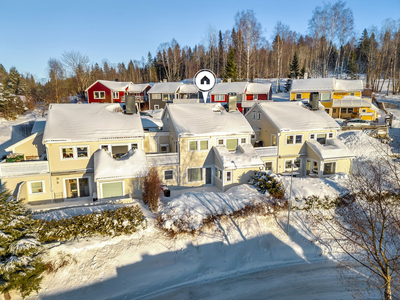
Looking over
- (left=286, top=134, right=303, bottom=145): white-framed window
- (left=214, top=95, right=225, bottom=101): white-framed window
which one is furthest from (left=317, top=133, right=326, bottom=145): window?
(left=214, top=95, right=225, bottom=101): white-framed window

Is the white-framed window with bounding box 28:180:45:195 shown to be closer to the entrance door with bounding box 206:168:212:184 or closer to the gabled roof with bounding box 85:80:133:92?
the entrance door with bounding box 206:168:212:184

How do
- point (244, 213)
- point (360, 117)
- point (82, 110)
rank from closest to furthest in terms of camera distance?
point (244, 213) → point (82, 110) → point (360, 117)

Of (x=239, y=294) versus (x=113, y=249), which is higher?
(x=113, y=249)

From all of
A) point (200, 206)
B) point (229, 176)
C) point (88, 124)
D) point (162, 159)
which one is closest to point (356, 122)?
point (229, 176)

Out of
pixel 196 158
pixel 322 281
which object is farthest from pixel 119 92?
pixel 322 281

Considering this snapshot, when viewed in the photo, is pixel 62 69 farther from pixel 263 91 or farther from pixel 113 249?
pixel 113 249

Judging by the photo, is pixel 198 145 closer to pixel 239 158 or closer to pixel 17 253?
pixel 239 158

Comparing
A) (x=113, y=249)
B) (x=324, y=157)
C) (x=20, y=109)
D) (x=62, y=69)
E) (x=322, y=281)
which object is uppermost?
(x=62, y=69)
